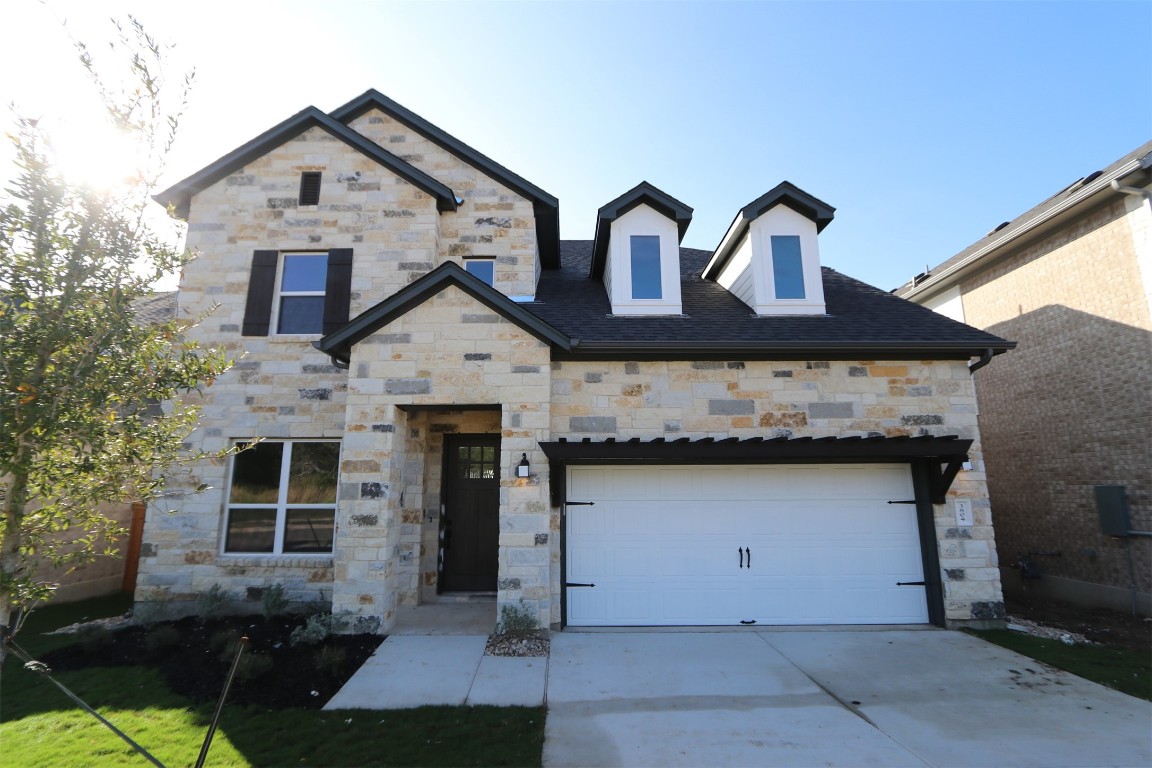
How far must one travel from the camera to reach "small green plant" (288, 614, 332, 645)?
267 inches

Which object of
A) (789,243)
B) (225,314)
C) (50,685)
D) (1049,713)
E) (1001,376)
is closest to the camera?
(1049,713)

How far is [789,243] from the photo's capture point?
974cm

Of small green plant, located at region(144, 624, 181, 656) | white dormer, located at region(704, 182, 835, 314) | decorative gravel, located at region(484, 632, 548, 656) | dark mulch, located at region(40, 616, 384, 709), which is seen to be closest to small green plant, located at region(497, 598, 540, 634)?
decorative gravel, located at region(484, 632, 548, 656)

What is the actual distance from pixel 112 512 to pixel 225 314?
15.0 feet

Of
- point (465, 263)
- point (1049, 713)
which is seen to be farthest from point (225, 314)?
point (1049, 713)

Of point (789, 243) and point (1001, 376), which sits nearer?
point (789, 243)

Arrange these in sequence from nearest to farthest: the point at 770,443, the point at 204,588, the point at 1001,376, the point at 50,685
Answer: the point at 50,685 → the point at 770,443 → the point at 204,588 → the point at 1001,376

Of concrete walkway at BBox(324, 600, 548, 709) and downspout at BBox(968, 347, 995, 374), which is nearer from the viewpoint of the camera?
concrete walkway at BBox(324, 600, 548, 709)

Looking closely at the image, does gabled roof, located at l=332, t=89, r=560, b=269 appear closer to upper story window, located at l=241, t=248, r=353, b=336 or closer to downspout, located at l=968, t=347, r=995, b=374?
upper story window, located at l=241, t=248, r=353, b=336

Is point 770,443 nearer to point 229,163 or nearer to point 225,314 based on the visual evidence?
point 225,314

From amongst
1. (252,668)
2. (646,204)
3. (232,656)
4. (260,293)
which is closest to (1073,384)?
(646,204)

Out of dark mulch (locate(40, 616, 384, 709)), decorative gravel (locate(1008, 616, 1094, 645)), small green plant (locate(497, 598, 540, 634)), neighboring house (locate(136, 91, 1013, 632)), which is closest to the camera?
dark mulch (locate(40, 616, 384, 709))

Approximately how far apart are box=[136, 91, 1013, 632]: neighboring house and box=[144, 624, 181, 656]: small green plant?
1186 millimetres

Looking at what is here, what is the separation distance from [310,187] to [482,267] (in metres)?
3.27
